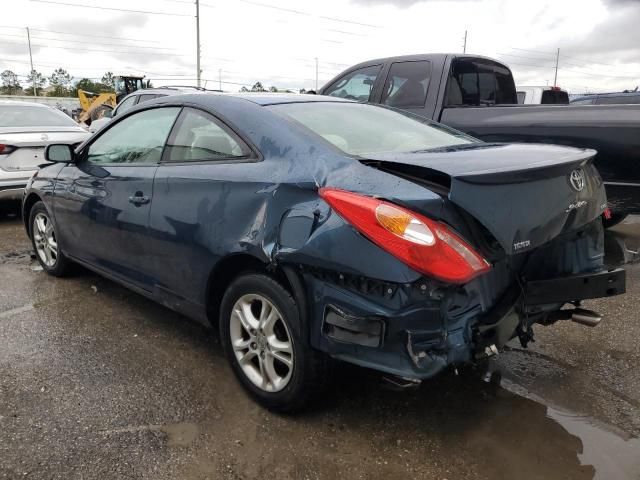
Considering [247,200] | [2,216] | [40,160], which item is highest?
[247,200]

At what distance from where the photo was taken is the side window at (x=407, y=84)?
19.2 ft

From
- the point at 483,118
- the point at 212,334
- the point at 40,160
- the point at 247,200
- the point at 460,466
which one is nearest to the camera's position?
the point at 460,466

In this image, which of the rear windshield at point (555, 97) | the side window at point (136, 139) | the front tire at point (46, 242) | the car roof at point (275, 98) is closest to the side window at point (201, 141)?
the side window at point (136, 139)

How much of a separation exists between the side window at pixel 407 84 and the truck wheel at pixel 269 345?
12.6 feet

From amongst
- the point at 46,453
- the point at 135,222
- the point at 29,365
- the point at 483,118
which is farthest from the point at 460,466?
the point at 483,118

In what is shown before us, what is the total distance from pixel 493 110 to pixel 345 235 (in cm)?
386

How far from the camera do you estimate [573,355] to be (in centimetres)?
341

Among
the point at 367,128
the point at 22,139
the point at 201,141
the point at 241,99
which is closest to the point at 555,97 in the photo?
the point at 367,128

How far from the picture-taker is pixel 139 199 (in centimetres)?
336

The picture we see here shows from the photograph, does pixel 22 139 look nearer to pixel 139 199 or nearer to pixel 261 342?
pixel 139 199

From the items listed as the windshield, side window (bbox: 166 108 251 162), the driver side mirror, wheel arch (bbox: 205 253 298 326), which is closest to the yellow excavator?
the driver side mirror

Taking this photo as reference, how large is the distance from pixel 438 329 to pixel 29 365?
2.49m

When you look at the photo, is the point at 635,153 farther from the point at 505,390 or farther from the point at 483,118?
the point at 505,390

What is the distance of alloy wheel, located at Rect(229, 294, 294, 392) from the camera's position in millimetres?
2619
